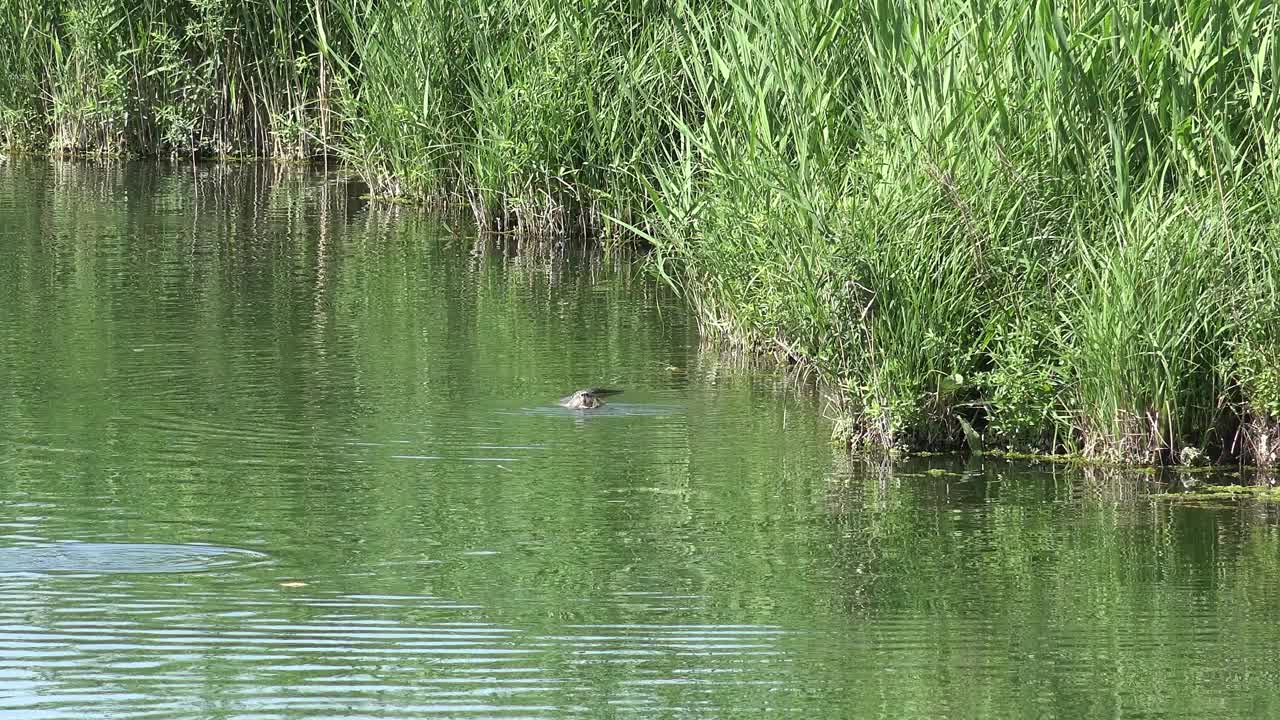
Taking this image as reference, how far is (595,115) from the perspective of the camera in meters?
12.6

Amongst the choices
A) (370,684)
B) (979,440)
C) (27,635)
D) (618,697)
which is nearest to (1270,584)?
(979,440)

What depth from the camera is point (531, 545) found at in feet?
20.0

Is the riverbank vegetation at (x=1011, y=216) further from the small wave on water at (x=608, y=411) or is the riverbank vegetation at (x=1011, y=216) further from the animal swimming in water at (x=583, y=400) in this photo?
the animal swimming in water at (x=583, y=400)

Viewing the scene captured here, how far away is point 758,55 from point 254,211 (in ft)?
24.1

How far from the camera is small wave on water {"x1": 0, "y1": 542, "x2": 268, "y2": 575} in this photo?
18.4 feet

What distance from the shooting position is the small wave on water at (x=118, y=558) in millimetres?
5594

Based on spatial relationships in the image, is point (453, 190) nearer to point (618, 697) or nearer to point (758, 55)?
point (758, 55)

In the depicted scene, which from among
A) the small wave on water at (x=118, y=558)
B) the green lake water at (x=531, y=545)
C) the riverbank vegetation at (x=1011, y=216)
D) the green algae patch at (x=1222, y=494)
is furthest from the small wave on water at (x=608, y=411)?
the small wave on water at (x=118, y=558)

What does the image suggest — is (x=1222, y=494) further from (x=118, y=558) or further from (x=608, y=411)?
(x=118, y=558)

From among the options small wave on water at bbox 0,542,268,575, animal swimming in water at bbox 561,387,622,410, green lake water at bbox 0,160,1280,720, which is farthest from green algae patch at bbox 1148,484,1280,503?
small wave on water at bbox 0,542,268,575

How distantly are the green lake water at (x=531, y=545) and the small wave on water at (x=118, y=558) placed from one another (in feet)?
0.06

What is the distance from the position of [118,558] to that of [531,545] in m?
1.27

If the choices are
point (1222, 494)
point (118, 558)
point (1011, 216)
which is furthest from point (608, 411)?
point (118, 558)

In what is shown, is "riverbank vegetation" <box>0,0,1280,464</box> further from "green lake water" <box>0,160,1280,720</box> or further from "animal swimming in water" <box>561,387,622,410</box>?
"animal swimming in water" <box>561,387,622,410</box>
